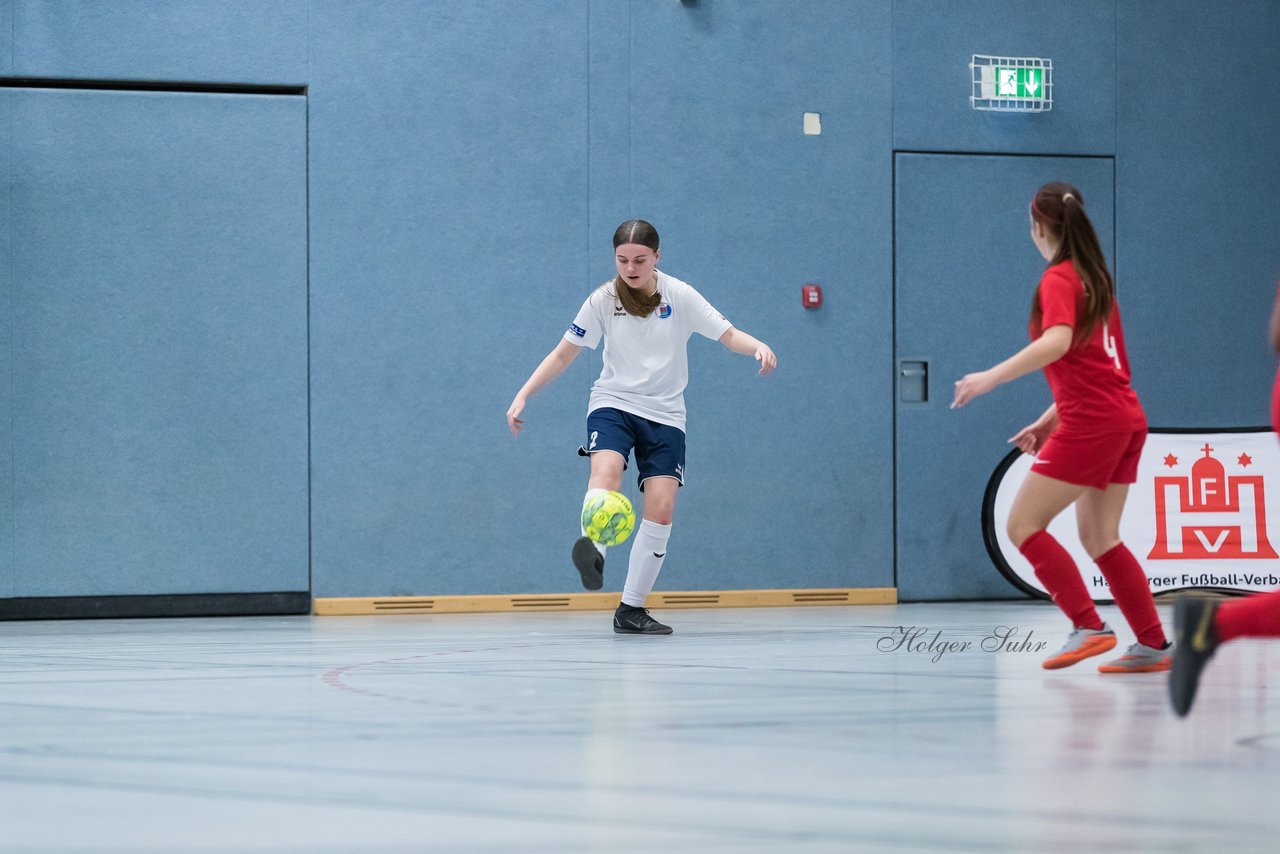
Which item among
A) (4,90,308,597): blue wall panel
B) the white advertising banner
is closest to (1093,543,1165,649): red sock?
the white advertising banner

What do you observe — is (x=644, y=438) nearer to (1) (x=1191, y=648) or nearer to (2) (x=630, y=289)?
(2) (x=630, y=289)

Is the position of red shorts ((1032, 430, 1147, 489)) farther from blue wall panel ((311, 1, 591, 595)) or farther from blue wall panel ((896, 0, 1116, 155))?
blue wall panel ((896, 0, 1116, 155))

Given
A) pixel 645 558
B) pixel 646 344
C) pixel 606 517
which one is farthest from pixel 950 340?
pixel 606 517

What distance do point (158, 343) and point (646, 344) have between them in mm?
2640

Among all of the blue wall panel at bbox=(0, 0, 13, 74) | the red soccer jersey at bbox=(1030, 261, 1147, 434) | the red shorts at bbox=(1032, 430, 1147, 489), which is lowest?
the red shorts at bbox=(1032, 430, 1147, 489)

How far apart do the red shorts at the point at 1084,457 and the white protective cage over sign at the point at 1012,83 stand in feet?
12.6

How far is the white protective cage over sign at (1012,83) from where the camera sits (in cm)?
724

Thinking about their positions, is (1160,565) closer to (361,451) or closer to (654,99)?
(654,99)

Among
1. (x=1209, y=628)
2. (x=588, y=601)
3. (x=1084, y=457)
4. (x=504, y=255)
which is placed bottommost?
(x=588, y=601)

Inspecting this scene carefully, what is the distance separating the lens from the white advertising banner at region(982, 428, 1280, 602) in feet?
22.2

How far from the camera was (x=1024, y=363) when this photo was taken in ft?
11.8

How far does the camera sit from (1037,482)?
383 centimetres

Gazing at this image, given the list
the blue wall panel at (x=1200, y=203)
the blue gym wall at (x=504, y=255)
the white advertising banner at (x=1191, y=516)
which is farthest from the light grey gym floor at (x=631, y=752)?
the blue wall panel at (x=1200, y=203)

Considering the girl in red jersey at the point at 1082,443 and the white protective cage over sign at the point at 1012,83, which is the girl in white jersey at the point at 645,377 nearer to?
the girl in red jersey at the point at 1082,443
